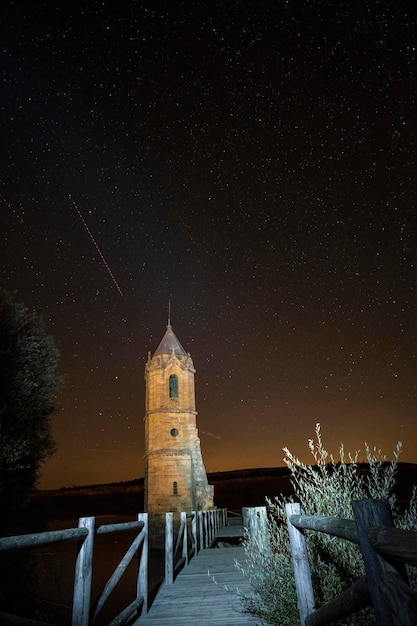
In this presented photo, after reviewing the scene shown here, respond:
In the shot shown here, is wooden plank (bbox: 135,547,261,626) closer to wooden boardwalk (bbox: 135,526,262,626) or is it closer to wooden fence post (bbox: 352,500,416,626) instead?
wooden boardwalk (bbox: 135,526,262,626)

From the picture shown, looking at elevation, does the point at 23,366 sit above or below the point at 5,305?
below

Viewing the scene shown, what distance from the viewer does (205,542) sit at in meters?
16.2

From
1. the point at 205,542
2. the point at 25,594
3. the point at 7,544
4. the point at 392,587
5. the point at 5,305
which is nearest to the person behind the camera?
the point at 392,587

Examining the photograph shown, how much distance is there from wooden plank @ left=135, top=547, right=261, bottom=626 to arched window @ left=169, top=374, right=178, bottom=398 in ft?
77.3

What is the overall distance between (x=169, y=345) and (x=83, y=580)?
1236 inches

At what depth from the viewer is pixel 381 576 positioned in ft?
6.90

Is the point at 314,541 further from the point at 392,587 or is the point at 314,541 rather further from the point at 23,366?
the point at 23,366

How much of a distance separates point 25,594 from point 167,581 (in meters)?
6.69

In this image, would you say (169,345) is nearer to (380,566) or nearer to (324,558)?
(324,558)

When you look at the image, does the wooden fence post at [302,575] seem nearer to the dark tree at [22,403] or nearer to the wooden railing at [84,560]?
the wooden railing at [84,560]

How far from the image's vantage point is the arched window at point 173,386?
3288 cm

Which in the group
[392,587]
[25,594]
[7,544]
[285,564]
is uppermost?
[7,544]

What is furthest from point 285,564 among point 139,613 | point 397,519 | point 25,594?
point 25,594

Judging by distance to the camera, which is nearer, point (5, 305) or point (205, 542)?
point (5, 305)
